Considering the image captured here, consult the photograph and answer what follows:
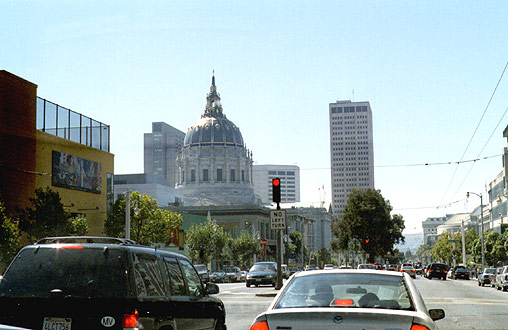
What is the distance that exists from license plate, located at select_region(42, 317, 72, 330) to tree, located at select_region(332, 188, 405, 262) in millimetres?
73026

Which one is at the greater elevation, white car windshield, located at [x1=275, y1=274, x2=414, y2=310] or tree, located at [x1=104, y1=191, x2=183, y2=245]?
tree, located at [x1=104, y1=191, x2=183, y2=245]

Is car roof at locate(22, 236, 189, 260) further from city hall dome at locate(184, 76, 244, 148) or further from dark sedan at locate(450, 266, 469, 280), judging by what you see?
city hall dome at locate(184, 76, 244, 148)

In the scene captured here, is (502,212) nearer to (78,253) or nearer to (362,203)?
(362,203)

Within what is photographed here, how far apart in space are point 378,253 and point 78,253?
76.9 metres

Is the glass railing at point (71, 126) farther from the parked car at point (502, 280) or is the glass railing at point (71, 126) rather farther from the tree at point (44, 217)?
the parked car at point (502, 280)

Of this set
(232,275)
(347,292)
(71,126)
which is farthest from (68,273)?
(232,275)

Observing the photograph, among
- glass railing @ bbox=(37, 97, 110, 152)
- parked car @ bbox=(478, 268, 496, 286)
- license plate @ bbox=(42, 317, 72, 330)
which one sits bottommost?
parked car @ bbox=(478, 268, 496, 286)

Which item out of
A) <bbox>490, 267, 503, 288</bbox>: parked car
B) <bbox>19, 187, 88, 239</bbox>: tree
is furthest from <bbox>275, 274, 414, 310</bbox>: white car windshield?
<bbox>490, 267, 503, 288</bbox>: parked car

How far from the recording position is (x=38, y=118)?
49.8 meters

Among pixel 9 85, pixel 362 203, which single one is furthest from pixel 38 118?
pixel 362 203

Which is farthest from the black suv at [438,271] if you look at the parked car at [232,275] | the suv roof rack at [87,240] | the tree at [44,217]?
the suv roof rack at [87,240]

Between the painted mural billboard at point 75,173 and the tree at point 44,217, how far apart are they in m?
5.66

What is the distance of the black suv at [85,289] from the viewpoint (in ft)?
25.8

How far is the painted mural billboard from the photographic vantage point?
51.0 meters
